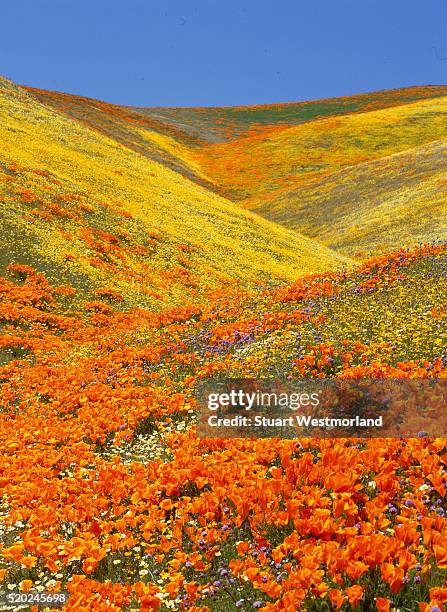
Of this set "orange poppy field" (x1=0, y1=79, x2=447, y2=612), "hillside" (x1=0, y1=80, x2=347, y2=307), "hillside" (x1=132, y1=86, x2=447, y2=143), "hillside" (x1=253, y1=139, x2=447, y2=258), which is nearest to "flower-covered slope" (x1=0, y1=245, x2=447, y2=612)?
"orange poppy field" (x1=0, y1=79, x2=447, y2=612)

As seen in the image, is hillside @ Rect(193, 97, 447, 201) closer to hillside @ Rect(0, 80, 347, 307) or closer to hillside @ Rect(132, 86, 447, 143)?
hillside @ Rect(132, 86, 447, 143)

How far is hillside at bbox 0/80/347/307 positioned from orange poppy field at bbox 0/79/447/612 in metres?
0.22

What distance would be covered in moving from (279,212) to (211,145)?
171 ft

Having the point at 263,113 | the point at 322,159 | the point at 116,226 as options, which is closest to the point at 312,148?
the point at 322,159

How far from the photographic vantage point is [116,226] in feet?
115

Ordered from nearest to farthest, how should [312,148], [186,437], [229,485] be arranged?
[229,485]
[186,437]
[312,148]

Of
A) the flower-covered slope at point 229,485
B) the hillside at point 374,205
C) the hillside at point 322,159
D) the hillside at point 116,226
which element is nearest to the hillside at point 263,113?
the hillside at point 322,159

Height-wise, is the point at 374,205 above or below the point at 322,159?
below

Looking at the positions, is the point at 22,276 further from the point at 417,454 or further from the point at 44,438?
the point at 417,454

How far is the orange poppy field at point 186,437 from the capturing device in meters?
4.76

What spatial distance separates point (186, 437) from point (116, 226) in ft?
92.6

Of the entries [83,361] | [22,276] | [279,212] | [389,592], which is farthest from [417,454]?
[279,212]

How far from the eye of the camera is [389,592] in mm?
4254

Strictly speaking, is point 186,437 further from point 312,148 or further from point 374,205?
point 312,148
